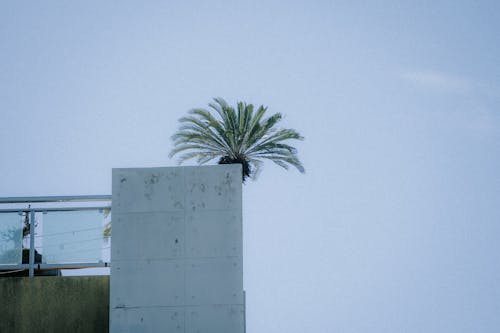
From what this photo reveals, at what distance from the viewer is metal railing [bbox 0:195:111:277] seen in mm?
14711

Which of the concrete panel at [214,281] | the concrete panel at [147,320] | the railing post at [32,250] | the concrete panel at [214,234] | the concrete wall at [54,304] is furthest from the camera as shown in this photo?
the railing post at [32,250]

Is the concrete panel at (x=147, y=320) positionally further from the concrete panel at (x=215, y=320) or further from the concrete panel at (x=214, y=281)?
the concrete panel at (x=214, y=281)

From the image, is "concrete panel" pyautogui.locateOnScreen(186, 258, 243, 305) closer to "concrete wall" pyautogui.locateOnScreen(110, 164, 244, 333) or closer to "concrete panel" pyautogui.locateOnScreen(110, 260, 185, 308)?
"concrete wall" pyautogui.locateOnScreen(110, 164, 244, 333)

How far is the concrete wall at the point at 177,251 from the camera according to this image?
14.1 m

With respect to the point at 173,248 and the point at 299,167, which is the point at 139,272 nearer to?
the point at 173,248

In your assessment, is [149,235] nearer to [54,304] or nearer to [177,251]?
[177,251]

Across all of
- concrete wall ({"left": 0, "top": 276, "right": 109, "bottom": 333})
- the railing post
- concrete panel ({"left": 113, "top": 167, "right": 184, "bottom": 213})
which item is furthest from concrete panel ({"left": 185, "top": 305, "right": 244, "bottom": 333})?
the railing post

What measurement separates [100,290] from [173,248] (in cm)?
177

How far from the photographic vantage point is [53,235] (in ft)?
48.4

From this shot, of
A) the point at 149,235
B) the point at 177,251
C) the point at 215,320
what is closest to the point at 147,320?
the point at 215,320

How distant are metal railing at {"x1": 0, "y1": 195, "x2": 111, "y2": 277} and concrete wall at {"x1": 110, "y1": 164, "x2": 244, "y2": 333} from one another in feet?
2.07

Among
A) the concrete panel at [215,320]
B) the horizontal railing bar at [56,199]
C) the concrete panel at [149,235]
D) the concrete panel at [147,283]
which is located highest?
the horizontal railing bar at [56,199]

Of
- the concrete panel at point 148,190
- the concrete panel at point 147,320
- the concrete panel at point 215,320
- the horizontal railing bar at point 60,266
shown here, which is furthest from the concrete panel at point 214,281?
the horizontal railing bar at point 60,266

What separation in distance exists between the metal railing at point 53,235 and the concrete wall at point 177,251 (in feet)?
2.07
